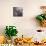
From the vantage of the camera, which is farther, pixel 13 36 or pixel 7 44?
pixel 13 36

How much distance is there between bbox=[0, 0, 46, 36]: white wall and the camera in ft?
9.15

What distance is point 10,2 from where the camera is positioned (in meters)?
2.79

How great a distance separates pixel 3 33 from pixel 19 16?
1.23ft

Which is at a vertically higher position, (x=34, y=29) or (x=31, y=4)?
(x=31, y=4)

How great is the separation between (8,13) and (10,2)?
7.1 inches

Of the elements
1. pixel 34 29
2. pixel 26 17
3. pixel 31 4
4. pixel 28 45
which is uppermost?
pixel 31 4

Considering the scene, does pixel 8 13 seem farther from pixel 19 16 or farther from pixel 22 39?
pixel 22 39

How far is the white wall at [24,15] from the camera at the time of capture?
2789 millimetres

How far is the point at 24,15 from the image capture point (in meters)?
2.82

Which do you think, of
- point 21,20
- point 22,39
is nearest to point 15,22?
point 21,20

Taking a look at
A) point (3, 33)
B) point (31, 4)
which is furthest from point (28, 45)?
point (31, 4)

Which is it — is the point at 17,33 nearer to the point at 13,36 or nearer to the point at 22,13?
the point at 13,36

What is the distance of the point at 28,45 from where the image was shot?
2539 mm

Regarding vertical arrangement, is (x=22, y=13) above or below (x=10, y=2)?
below
